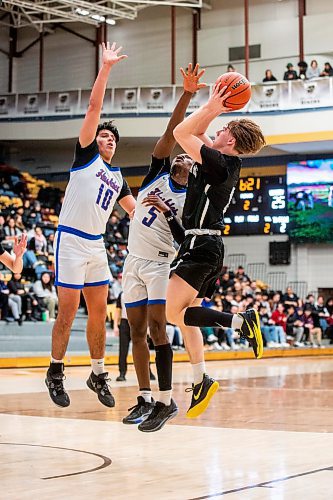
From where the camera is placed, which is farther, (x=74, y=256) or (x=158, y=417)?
(x=74, y=256)

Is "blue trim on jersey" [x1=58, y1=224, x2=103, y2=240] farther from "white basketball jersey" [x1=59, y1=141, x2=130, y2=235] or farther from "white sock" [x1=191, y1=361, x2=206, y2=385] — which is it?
"white sock" [x1=191, y1=361, x2=206, y2=385]

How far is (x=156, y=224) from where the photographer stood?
21.6 ft

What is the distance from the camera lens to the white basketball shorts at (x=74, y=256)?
658cm

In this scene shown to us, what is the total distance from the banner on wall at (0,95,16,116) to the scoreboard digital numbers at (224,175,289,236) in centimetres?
833

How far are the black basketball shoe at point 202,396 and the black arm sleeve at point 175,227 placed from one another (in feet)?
3.54

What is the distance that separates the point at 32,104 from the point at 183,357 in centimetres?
1282

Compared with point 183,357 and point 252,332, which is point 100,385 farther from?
point 183,357

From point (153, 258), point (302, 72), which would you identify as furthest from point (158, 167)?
point (302, 72)

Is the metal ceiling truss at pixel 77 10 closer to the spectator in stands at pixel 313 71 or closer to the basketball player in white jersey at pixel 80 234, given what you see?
the spectator in stands at pixel 313 71

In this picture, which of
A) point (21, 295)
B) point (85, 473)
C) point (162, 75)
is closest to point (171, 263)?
point (85, 473)

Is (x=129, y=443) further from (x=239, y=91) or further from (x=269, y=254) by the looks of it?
(x=269, y=254)

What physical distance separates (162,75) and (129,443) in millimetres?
26825

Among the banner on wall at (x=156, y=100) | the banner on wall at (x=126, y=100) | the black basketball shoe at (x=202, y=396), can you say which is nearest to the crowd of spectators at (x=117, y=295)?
the banner on wall at (x=126, y=100)

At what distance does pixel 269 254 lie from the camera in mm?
29344
